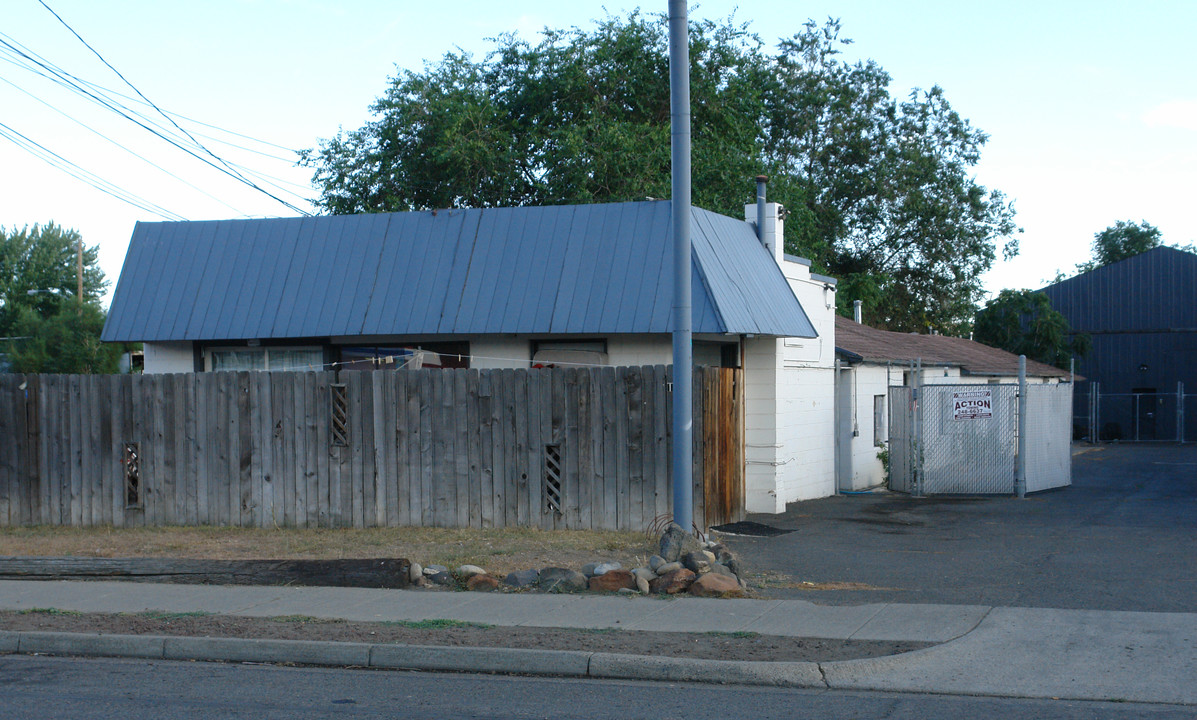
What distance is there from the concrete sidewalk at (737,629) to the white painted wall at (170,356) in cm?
676

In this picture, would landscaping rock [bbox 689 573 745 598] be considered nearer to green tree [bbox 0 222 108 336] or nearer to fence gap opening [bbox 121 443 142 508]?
fence gap opening [bbox 121 443 142 508]

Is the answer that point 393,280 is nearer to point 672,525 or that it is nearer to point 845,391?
point 672,525

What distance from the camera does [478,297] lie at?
15281 millimetres

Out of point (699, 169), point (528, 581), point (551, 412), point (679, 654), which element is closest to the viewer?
point (679, 654)

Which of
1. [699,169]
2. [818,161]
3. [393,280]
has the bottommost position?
[393,280]

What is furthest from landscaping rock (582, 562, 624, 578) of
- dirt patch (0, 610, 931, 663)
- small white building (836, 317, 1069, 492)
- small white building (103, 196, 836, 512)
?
small white building (836, 317, 1069, 492)

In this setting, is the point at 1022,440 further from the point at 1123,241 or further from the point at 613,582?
the point at 1123,241

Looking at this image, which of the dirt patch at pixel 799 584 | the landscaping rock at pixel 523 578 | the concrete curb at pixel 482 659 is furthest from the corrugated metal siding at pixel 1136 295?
the concrete curb at pixel 482 659

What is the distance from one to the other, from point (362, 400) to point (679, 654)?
740 centimetres

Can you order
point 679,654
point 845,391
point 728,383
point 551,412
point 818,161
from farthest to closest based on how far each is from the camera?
point 818,161 < point 845,391 < point 728,383 < point 551,412 < point 679,654

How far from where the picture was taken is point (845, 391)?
19969 mm

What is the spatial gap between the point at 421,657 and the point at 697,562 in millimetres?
3251

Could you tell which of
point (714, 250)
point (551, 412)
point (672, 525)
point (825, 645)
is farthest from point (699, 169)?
point (825, 645)

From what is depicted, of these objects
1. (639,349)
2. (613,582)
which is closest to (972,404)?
(639,349)
